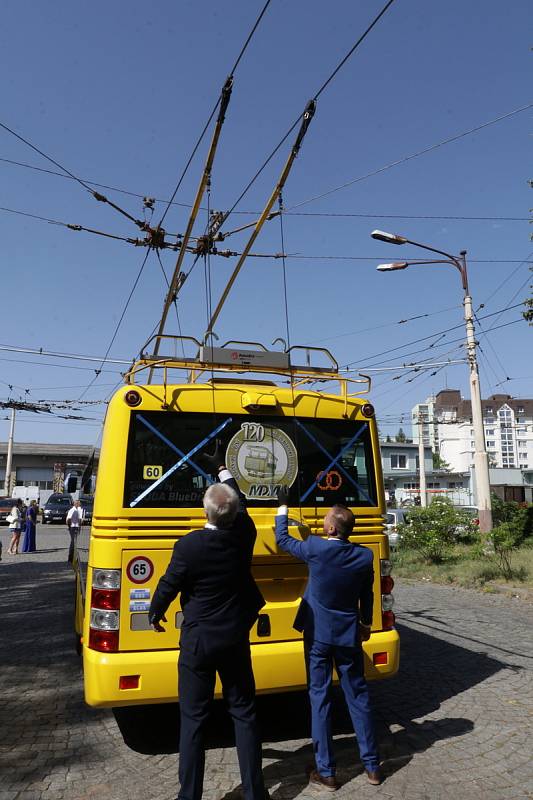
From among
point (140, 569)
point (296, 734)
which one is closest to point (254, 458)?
point (140, 569)

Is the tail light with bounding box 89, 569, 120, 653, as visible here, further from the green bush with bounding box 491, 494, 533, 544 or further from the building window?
the building window

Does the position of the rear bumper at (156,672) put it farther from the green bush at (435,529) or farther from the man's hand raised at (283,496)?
the green bush at (435,529)

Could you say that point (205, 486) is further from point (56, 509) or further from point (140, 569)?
point (56, 509)

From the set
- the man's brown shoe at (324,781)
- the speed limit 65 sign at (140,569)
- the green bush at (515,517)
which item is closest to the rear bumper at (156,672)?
the speed limit 65 sign at (140,569)

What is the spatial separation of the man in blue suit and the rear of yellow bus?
514 mm

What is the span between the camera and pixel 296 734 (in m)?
4.89

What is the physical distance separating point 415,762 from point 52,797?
7.87 feet

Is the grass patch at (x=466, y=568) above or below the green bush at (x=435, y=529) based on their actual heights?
below

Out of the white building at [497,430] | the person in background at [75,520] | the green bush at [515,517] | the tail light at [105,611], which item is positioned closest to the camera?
the tail light at [105,611]

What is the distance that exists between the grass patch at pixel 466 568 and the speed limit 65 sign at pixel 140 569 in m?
9.46

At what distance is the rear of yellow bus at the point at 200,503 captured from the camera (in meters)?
4.23

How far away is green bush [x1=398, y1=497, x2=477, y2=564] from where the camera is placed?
15242 mm

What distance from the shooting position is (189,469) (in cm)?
466

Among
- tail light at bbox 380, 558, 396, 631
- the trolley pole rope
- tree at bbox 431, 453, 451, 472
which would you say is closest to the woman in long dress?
the trolley pole rope
